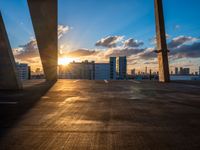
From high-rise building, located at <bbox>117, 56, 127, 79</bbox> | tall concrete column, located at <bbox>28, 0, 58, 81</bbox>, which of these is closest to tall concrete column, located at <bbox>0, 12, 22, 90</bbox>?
tall concrete column, located at <bbox>28, 0, 58, 81</bbox>

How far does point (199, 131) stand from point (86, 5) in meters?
19.4

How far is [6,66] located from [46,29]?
7228 millimetres

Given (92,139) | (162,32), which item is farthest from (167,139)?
(162,32)

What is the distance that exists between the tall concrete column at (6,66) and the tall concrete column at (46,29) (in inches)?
209

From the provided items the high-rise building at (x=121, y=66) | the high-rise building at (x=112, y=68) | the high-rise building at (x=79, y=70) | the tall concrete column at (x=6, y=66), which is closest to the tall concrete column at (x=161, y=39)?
the tall concrete column at (x=6, y=66)

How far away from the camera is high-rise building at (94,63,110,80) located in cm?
14562

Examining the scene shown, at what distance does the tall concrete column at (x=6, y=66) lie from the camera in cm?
1020

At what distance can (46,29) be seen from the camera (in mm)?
16531

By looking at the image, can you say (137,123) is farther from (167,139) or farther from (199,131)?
(199,131)

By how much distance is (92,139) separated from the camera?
2967mm

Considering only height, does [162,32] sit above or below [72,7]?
below

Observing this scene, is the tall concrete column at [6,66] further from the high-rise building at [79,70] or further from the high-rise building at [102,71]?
the high-rise building at [102,71]

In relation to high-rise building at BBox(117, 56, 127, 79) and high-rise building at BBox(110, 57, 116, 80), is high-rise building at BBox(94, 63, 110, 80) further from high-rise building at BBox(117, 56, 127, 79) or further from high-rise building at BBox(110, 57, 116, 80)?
high-rise building at BBox(117, 56, 127, 79)

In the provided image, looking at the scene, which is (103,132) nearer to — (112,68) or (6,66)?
(6,66)
